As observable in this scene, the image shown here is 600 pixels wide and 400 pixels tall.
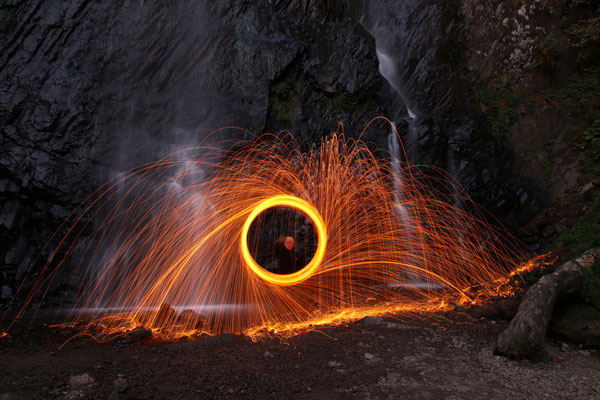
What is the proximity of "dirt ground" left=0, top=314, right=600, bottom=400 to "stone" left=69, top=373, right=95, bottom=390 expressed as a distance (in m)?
0.01

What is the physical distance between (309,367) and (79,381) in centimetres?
289

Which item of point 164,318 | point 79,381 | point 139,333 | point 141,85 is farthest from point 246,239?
point 141,85

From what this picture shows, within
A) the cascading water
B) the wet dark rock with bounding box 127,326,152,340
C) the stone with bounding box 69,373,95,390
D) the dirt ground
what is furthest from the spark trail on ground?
the stone with bounding box 69,373,95,390

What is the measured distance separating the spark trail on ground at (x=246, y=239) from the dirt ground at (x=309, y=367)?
193 centimetres

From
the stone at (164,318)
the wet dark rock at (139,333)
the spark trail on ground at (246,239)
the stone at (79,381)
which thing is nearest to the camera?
the stone at (79,381)

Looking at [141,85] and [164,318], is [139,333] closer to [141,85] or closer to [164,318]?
[164,318]

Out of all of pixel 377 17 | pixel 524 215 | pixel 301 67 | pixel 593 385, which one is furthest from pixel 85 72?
pixel 524 215

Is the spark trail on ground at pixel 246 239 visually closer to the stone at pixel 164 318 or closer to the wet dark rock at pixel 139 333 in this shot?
the stone at pixel 164 318

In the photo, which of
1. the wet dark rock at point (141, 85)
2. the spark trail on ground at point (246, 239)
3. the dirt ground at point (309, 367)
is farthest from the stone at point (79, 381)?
the wet dark rock at point (141, 85)

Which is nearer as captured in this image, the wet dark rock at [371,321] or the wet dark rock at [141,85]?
the wet dark rock at [371,321]

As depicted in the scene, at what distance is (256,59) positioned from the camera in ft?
46.9

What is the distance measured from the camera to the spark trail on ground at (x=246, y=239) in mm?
9906

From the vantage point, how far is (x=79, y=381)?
13.8 ft

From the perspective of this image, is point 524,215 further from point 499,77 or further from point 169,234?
point 169,234
